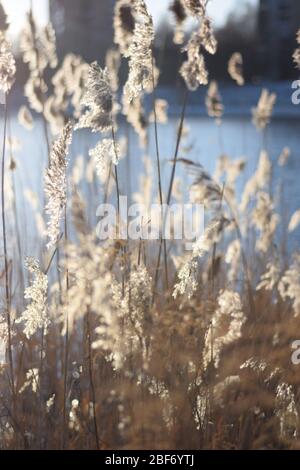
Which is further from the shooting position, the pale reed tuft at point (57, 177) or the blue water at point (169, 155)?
the blue water at point (169, 155)

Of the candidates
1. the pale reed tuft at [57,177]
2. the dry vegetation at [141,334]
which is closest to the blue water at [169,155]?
the dry vegetation at [141,334]

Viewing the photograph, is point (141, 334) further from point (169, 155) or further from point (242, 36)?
point (242, 36)

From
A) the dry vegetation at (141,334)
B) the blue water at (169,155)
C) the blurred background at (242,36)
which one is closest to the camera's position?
the dry vegetation at (141,334)

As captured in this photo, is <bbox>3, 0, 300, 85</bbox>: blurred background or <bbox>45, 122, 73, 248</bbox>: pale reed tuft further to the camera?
<bbox>3, 0, 300, 85</bbox>: blurred background

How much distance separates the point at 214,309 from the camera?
1341 mm

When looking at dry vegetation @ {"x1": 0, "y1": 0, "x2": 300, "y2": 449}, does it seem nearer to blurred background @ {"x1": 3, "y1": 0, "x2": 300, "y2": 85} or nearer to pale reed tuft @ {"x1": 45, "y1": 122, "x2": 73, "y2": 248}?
pale reed tuft @ {"x1": 45, "y1": 122, "x2": 73, "y2": 248}

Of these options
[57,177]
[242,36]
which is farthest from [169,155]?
[242,36]

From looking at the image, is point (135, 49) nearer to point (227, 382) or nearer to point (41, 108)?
point (227, 382)

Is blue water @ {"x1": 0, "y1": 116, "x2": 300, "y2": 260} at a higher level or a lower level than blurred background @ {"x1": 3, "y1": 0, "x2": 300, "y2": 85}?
lower

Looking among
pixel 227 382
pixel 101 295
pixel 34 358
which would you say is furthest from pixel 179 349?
pixel 34 358

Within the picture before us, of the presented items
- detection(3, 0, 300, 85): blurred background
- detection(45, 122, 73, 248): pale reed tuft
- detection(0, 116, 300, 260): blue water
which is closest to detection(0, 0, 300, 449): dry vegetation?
detection(45, 122, 73, 248): pale reed tuft

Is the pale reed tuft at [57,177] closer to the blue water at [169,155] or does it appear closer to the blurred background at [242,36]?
the blue water at [169,155]

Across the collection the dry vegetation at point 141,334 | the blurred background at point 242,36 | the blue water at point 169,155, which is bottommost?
the dry vegetation at point 141,334

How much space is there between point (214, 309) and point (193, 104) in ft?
82.3
